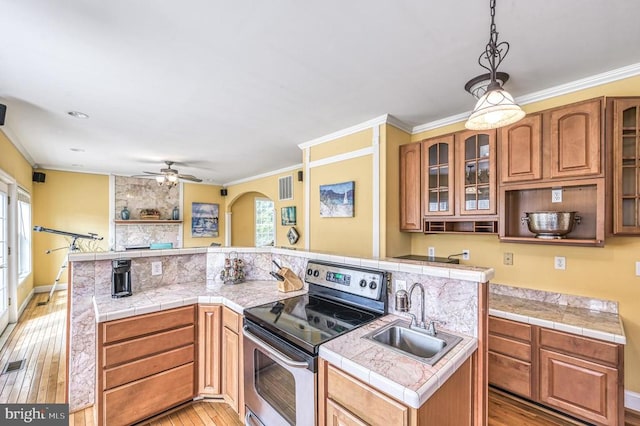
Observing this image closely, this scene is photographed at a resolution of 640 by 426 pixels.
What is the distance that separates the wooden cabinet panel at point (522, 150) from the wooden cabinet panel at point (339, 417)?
225cm

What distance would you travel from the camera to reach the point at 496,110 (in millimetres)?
1315

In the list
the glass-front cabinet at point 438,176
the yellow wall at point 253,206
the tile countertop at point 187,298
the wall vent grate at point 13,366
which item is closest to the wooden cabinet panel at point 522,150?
the glass-front cabinet at point 438,176

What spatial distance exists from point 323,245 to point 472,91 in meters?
2.39

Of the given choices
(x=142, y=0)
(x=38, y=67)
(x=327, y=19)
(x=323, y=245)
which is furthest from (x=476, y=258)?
(x=38, y=67)

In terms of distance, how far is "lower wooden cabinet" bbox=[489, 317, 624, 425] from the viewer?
1.84m

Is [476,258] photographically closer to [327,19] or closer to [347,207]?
[347,207]

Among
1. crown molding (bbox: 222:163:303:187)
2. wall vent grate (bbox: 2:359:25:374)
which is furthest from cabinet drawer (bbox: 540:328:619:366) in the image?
wall vent grate (bbox: 2:359:25:374)

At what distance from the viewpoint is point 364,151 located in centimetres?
327

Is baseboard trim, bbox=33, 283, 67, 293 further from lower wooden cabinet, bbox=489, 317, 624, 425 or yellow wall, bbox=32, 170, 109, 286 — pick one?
lower wooden cabinet, bbox=489, 317, 624, 425

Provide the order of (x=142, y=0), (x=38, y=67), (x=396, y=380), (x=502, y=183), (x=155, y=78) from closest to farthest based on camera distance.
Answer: (x=396, y=380) < (x=142, y=0) < (x=38, y=67) < (x=155, y=78) < (x=502, y=183)

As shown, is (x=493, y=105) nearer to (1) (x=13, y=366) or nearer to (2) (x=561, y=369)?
(2) (x=561, y=369)

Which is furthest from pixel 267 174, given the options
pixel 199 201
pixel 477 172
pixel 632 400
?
pixel 632 400

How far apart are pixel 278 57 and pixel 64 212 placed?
668 cm

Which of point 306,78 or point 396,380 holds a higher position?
point 306,78
